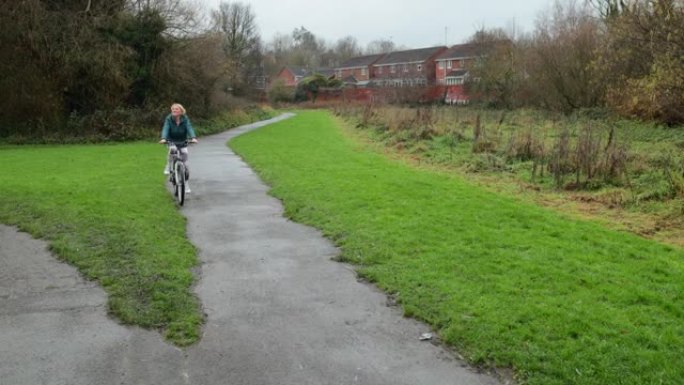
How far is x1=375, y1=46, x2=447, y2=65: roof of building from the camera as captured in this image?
8825 centimetres

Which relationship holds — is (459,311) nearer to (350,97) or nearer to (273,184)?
(273,184)

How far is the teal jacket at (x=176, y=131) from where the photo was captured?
11.1 meters

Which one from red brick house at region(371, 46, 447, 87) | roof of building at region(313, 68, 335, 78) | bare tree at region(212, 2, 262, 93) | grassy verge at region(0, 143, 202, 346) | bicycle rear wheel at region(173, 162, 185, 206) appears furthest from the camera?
roof of building at region(313, 68, 335, 78)

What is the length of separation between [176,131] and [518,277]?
7.56 m

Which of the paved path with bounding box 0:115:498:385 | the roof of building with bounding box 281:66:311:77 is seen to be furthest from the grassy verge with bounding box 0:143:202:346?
the roof of building with bounding box 281:66:311:77

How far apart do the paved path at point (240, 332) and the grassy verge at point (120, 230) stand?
0.62 feet

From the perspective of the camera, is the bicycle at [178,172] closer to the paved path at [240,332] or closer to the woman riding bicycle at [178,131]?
the woman riding bicycle at [178,131]

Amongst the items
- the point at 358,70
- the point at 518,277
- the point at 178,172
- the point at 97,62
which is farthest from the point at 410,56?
the point at 518,277

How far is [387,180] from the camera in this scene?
12.5 meters

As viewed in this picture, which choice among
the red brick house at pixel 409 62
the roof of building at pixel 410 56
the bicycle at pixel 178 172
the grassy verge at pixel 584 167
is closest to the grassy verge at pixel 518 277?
the grassy verge at pixel 584 167

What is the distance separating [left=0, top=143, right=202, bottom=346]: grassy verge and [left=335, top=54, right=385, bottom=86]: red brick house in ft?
286

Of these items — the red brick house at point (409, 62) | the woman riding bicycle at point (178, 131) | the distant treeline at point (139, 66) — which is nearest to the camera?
the woman riding bicycle at point (178, 131)

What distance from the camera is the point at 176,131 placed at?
1120 centimetres

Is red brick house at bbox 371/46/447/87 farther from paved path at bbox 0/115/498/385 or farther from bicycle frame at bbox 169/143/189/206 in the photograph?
paved path at bbox 0/115/498/385
